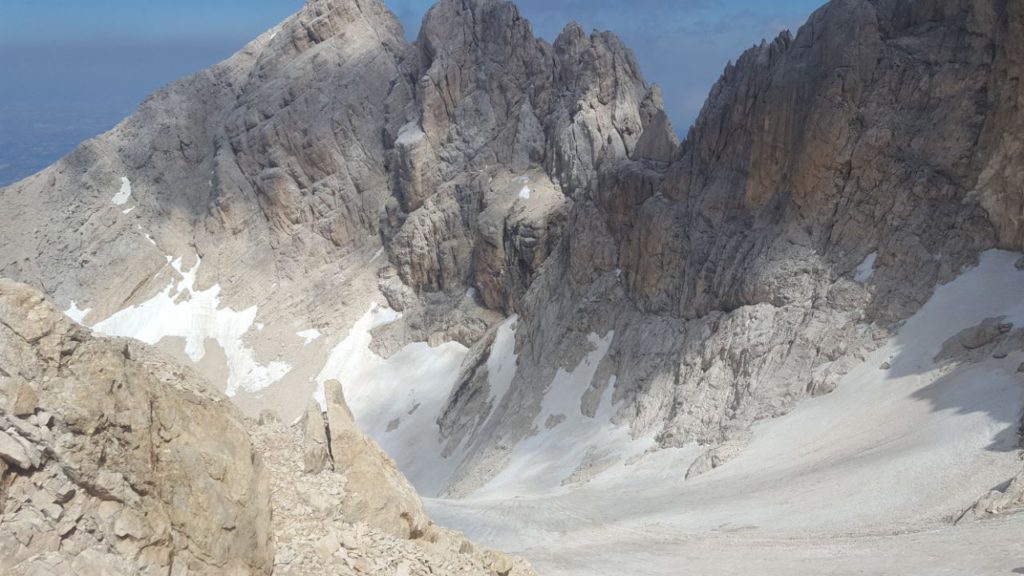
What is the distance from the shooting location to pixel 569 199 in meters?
76.4

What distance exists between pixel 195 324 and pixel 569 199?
41.5 meters

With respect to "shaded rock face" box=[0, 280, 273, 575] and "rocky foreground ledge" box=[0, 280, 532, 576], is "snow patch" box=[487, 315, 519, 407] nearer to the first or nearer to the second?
"rocky foreground ledge" box=[0, 280, 532, 576]

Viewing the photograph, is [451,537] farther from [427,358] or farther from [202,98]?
[202,98]

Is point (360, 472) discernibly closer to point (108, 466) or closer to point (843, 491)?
point (108, 466)

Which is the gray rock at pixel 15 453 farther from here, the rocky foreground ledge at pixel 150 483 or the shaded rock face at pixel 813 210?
the shaded rock face at pixel 813 210

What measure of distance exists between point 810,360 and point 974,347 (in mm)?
8358

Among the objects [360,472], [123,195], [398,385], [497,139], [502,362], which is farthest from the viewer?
[123,195]

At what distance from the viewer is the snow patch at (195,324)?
8144cm

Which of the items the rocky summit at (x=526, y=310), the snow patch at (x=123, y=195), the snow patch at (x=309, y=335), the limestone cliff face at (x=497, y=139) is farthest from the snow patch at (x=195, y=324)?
the limestone cliff face at (x=497, y=139)

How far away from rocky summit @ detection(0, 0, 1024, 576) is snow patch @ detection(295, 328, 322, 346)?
1.04ft

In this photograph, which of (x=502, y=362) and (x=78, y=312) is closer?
(x=502, y=362)

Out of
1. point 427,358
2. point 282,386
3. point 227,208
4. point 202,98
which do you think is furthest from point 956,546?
point 202,98

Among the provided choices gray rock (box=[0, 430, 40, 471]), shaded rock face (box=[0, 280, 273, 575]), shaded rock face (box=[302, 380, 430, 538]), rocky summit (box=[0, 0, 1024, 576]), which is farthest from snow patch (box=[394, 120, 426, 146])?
gray rock (box=[0, 430, 40, 471])

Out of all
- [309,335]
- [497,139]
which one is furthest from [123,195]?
[497,139]
